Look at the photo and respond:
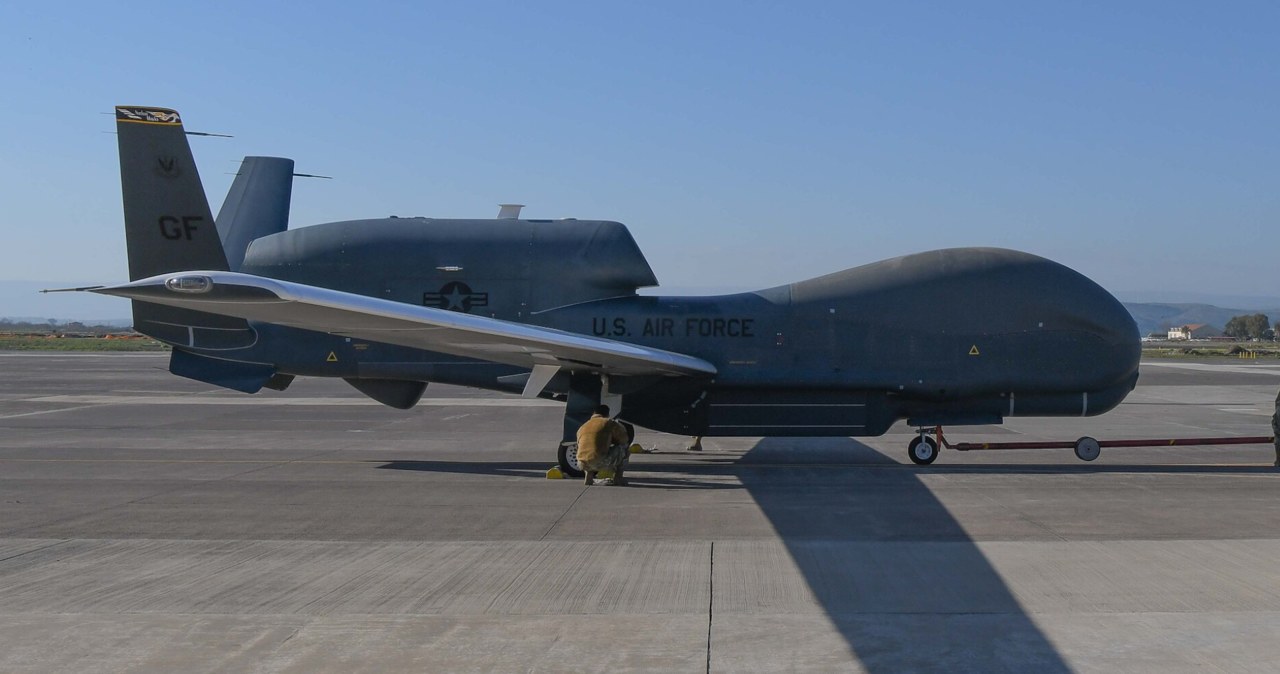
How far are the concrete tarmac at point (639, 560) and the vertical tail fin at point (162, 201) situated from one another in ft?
10.6

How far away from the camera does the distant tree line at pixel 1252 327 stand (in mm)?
186000

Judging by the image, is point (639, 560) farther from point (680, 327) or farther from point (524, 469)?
point (680, 327)

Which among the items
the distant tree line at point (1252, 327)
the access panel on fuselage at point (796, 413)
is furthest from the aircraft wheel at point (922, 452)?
the distant tree line at point (1252, 327)

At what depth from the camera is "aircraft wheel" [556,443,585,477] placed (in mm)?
15492

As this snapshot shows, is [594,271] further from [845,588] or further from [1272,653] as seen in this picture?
[1272,653]

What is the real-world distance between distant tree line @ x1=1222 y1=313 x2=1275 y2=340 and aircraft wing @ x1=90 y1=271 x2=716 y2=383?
7880 inches

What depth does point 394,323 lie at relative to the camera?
12.5 metres

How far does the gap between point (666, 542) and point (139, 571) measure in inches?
189

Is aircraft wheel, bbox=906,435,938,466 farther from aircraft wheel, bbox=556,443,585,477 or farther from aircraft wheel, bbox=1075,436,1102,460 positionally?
aircraft wheel, bbox=556,443,585,477

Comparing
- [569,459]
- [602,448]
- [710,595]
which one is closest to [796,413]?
[602,448]

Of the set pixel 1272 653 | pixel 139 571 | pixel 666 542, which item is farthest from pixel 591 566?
pixel 1272 653

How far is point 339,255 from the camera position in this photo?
55.7 feet

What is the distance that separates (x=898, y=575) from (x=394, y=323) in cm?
659

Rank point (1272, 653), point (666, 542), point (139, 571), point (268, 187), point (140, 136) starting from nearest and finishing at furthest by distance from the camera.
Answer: point (1272, 653), point (139, 571), point (666, 542), point (140, 136), point (268, 187)
